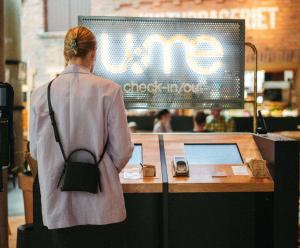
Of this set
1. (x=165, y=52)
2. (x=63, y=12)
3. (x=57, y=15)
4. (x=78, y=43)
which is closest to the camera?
(x=78, y=43)

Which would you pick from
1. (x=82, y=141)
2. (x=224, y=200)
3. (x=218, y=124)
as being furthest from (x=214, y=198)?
(x=218, y=124)

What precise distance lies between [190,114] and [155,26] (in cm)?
1005

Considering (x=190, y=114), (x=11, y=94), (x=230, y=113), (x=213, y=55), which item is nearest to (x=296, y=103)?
(x=230, y=113)

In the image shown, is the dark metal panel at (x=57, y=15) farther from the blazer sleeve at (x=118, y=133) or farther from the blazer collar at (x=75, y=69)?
the blazer sleeve at (x=118, y=133)

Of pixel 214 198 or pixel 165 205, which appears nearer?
pixel 165 205

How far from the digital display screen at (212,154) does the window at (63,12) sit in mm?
7477

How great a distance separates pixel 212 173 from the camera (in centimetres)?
338

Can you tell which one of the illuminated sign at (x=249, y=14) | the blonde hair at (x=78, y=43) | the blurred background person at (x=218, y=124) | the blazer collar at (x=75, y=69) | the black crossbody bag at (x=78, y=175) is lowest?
the blurred background person at (x=218, y=124)

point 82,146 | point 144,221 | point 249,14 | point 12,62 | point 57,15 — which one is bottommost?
point 144,221

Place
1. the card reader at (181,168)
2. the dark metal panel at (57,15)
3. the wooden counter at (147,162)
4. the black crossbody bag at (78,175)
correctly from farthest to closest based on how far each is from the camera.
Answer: the dark metal panel at (57,15)
the card reader at (181,168)
the wooden counter at (147,162)
the black crossbody bag at (78,175)

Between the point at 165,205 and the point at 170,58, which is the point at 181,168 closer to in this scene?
the point at 165,205

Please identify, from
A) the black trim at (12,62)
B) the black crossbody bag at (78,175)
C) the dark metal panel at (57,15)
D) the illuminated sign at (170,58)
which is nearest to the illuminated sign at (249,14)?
the dark metal panel at (57,15)

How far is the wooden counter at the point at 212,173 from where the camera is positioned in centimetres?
321

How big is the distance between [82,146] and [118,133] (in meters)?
0.21
